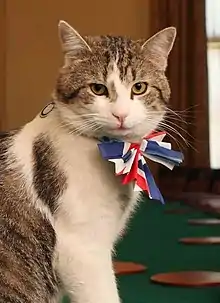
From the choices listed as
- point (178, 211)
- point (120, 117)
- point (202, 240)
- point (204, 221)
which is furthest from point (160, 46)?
point (178, 211)

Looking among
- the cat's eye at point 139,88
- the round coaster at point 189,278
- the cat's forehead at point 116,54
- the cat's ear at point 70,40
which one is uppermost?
the cat's ear at point 70,40

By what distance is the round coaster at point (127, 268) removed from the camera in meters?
1.68

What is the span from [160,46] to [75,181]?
14.3 inches

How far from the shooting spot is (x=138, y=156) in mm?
1382

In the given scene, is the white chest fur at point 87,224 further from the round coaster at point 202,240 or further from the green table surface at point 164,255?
the round coaster at point 202,240

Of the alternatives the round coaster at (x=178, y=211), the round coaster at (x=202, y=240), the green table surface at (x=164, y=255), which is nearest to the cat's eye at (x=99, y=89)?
the green table surface at (x=164, y=255)

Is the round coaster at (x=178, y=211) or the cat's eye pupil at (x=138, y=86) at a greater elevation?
the cat's eye pupil at (x=138, y=86)

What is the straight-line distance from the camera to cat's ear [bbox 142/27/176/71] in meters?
1.44

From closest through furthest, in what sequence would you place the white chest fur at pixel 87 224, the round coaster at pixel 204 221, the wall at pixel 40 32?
the white chest fur at pixel 87 224 < the round coaster at pixel 204 221 < the wall at pixel 40 32

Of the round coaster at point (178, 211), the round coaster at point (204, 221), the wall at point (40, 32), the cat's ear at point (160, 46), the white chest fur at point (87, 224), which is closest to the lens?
the white chest fur at point (87, 224)

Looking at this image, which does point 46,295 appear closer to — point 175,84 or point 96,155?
point 96,155

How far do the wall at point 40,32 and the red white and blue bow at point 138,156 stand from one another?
12.6 feet

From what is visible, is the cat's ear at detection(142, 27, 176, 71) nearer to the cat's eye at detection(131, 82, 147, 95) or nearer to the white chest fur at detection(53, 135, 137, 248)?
the cat's eye at detection(131, 82, 147, 95)

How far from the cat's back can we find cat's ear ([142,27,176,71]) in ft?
1.32
